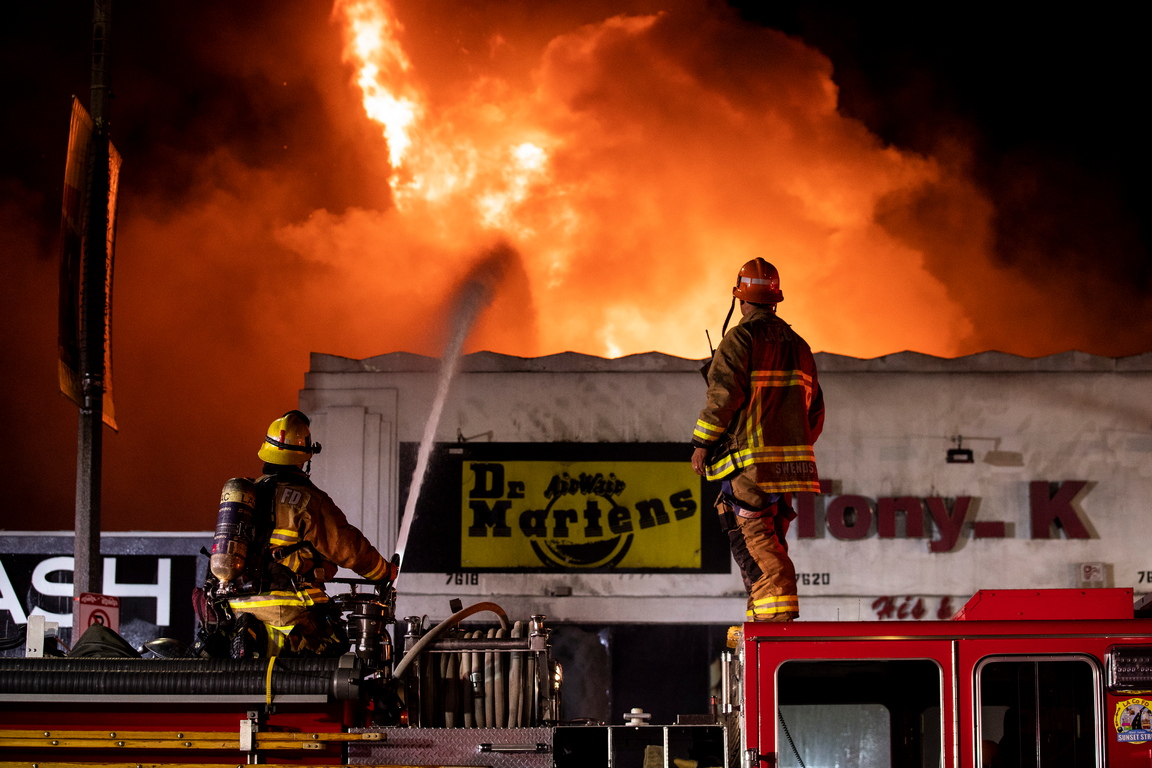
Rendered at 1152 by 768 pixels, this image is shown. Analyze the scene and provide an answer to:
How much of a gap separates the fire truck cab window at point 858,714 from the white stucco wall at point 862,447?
366 inches

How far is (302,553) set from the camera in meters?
6.50

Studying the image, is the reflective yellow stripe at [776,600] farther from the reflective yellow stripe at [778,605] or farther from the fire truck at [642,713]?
the fire truck at [642,713]

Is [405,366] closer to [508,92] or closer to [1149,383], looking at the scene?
[508,92]

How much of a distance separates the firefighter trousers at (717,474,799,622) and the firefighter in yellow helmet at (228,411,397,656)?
1.95 m

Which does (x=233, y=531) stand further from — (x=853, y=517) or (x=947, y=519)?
(x=947, y=519)

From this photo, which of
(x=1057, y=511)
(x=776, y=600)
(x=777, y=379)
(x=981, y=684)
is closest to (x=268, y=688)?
(x=776, y=600)

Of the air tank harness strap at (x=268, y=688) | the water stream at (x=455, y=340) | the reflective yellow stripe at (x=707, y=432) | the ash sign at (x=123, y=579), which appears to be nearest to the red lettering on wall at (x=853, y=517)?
the water stream at (x=455, y=340)

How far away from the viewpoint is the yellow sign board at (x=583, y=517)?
14.4 m

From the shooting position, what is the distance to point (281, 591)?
20.7ft

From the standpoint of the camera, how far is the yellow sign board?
47.3ft

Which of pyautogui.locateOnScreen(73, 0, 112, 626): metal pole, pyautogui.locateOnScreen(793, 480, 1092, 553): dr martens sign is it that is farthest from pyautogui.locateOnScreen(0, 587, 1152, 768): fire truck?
pyautogui.locateOnScreen(793, 480, 1092, 553): dr martens sign

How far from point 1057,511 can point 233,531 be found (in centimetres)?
1098

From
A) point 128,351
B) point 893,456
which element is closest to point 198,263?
point 128,351

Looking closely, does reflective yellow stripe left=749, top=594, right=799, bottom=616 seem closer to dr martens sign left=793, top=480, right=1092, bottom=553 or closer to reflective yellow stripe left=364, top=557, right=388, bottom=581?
reflective yellow stripe left=364, top=557, right=388, bottom=581
